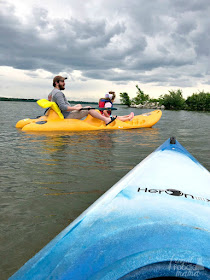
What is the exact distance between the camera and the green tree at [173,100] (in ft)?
189

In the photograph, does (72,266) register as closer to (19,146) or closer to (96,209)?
(96,209)

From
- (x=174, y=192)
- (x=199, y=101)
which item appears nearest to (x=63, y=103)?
(x=174, y=192)

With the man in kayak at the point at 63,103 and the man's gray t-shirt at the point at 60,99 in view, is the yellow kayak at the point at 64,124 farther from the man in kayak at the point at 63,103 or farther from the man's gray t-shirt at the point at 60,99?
the man's gray t-shirt at the point at 60,99

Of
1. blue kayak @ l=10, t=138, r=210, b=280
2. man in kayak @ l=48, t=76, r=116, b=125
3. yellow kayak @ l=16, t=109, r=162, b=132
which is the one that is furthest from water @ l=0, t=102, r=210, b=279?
man in kayak @ l=48, t=76, r=116, b=125

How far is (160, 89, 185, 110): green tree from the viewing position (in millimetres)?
57656

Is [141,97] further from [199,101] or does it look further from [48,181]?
[48,181]

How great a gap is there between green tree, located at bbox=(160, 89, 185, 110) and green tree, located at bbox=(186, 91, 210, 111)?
178cm

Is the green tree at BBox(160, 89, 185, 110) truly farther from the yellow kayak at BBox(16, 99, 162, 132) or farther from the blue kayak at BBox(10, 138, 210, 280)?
the blue kayak at BBox(10, 138, 210, 280)

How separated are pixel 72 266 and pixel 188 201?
31.3 inches

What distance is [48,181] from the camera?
307 centimetres

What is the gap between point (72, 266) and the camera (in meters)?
0.86

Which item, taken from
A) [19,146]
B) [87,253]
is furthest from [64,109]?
[87,253]

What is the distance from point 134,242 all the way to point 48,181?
7.54 ft

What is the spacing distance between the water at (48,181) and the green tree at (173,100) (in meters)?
54.5
